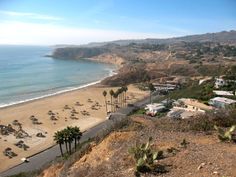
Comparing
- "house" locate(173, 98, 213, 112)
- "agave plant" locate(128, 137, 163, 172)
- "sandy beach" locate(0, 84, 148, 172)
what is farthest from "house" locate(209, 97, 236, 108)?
"agave plant" locate(128, 137, 163, 172)

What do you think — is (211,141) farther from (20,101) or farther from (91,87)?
(91,87)

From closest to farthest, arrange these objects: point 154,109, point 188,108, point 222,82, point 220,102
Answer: point 220,102 < point 188,108 < point 154,109 < point 222,82

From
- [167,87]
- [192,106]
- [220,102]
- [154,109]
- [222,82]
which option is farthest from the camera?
[167,87]

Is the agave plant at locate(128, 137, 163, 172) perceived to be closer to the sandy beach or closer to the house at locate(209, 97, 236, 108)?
the sandy beach

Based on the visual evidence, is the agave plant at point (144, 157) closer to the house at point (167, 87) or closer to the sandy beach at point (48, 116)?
the sandy beach at point (48, 116)

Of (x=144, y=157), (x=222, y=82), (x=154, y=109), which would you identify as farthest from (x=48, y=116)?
(x=144, y=157)

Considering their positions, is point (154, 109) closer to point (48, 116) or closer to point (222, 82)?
point (222, 82)

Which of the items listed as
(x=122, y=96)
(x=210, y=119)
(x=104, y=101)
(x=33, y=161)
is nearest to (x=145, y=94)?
(x=122, y=96)
